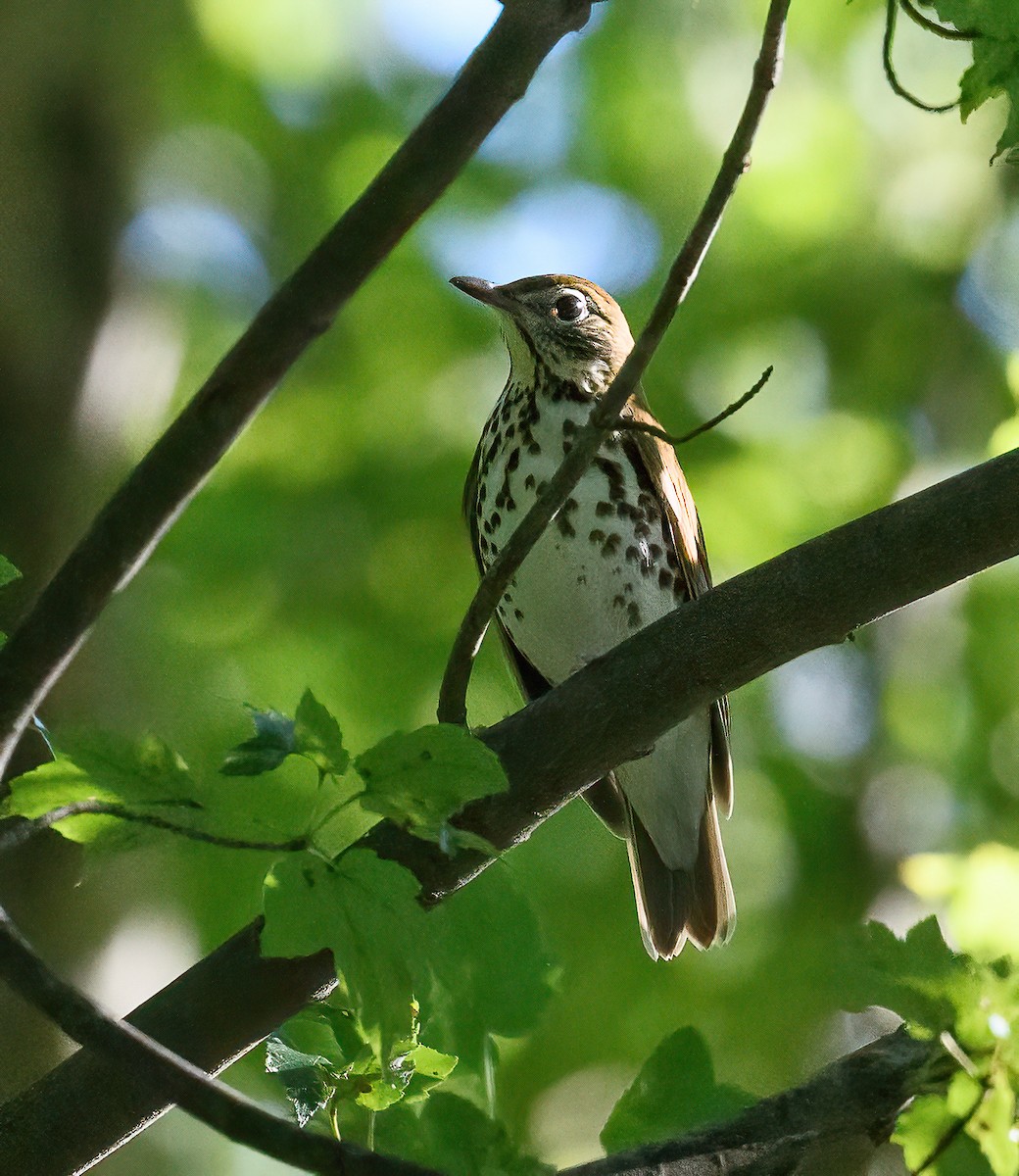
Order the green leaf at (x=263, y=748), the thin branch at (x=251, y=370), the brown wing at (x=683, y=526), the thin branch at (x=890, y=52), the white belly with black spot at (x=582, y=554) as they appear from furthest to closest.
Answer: the brown wing at (x=683, y=526)
the white belly with black spot at (x=582, y=554)
the thin branch at (x=890, y=52)
the thin branch at (x=251, y=370)
the green leaf at (x=263, y=748)

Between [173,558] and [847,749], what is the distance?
339 centimetres

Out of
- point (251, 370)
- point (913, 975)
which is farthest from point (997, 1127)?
point (251, 370)

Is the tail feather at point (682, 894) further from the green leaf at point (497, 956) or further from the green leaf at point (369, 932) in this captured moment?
the green leaf at point (369, 932)

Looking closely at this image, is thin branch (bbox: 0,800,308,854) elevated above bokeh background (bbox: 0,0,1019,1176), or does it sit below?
below

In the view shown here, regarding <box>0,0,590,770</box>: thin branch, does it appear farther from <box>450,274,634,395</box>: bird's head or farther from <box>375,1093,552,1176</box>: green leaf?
<box>450,274,634,395</box>: bird's head

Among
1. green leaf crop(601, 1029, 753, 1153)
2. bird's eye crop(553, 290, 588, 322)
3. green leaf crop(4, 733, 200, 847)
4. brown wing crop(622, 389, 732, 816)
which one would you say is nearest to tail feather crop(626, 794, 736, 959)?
brown wing crop(622, 389, 732, 816)

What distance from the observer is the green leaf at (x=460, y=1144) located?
6.48 feet

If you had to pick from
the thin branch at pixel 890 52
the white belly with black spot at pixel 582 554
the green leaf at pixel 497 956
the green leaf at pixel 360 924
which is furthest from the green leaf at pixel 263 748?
the white belly with black spot at pixel 582 554

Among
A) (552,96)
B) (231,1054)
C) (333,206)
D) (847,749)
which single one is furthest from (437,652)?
(231,1054)

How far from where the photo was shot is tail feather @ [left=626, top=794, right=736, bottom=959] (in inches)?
196

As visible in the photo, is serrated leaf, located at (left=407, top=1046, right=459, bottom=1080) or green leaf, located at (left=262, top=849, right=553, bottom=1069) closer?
green leaf, located at (left=262, top=849, right=553, bottom=1069)

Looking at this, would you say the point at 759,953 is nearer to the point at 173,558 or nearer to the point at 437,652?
the point at 437,652

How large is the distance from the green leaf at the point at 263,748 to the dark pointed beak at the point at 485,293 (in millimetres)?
3601

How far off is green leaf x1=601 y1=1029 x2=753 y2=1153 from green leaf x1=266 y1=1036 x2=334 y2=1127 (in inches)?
17.9
